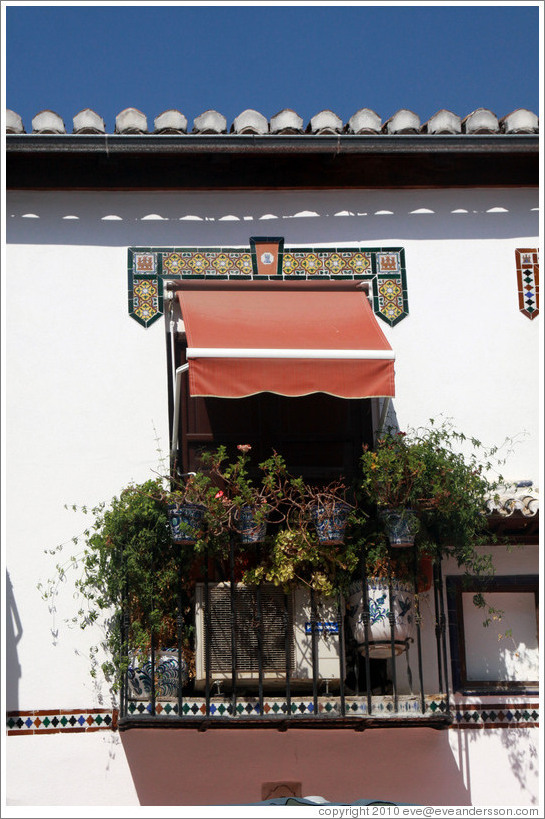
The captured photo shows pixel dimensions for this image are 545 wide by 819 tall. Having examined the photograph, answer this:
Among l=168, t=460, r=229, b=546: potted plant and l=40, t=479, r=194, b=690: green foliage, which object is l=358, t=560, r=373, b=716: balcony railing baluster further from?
l=40, t=479, r=194, b=690: green foliage

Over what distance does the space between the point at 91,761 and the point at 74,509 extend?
5.51ft

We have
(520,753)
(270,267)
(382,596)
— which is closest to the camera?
(382,596)

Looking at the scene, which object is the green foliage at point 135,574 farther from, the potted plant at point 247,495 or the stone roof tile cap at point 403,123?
the stone roof tile cap at point 403,123

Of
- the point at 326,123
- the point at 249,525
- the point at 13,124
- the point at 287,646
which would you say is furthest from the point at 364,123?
the point at 287,646

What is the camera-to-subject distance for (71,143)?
9453 millimetres

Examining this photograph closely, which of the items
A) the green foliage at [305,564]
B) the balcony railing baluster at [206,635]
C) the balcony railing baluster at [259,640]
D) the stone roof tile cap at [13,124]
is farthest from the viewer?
the stone roof tile cap at [13,124]

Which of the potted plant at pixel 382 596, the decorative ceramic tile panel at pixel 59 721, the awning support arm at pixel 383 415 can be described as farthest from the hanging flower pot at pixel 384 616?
the decorative ceramic tile panel at pixel 59 721

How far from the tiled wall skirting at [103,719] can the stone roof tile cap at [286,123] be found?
13.9ft

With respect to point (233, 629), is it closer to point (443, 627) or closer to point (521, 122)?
point (443, 627)

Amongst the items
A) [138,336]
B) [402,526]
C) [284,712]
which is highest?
[138,336]

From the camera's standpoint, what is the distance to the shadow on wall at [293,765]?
8.38 m

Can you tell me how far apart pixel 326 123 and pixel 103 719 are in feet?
14.8

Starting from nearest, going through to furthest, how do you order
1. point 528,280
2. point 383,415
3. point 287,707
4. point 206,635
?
point 287,707
point 206,635
point 383,415
point 528,280

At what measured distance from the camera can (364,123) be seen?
9656 millimetres
